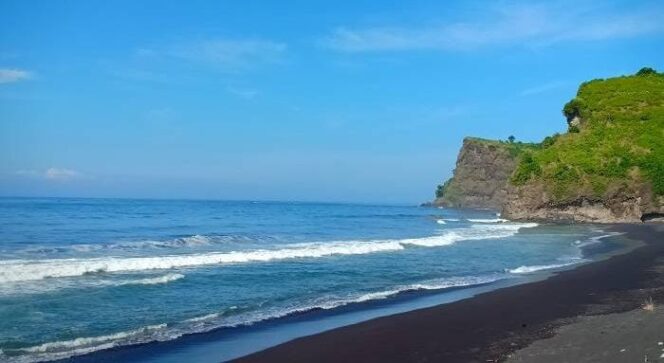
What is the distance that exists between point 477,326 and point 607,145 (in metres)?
64.8

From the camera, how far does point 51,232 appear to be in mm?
40438

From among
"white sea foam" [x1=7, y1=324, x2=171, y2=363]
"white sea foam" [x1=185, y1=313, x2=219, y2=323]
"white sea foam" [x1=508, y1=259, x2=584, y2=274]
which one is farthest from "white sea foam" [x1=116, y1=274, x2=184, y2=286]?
"white sea foam" [x1=508, y1=259, x2=584, y2=274]

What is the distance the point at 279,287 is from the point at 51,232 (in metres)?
27.9

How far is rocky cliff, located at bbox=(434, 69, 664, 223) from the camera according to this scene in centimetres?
6450

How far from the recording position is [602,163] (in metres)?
67.3

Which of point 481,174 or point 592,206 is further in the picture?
point 481,174

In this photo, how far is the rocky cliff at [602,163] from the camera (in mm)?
64500

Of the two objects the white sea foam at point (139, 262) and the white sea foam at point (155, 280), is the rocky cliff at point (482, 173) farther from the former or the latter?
the white sea foam at point (155, 280)

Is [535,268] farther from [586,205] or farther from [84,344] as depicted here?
[586,205]

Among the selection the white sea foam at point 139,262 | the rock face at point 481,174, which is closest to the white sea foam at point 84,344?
the white sea foam at point 139,262

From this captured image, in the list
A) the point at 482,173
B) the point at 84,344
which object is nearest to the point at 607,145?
the point at 84,344

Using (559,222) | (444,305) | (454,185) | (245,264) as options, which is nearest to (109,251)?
(245,264)

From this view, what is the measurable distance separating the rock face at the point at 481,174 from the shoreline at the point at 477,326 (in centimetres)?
13705

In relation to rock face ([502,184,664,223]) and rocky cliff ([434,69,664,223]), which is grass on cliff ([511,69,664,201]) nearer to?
rocky cliff ([434,69,664,223])
